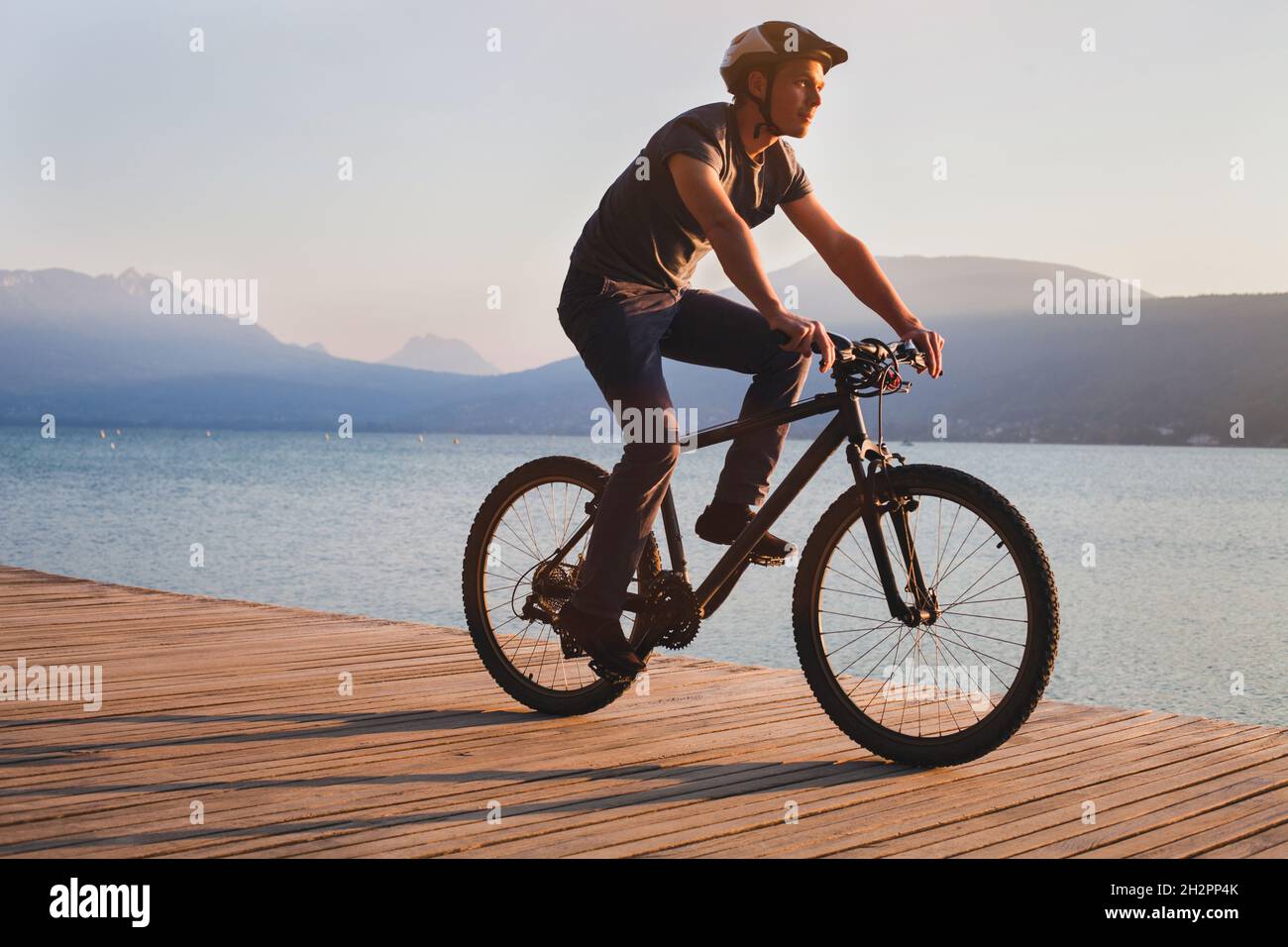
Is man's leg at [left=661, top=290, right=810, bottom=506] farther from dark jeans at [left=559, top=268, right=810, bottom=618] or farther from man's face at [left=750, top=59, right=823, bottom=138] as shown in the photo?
man's face at [left=750, top=59, right=823, bottom=138]

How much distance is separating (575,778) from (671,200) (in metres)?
1.59

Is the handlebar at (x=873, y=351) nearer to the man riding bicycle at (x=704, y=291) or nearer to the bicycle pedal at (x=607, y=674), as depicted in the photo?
the man riding bicycle at (x=704, y=291)

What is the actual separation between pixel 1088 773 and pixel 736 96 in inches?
81.3

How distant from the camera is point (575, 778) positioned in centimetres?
341

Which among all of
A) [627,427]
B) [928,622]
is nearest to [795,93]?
[627,427]

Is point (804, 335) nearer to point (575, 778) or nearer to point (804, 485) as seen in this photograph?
point (804, 485)

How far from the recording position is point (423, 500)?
155 feet

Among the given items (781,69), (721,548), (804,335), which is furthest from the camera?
(721,548)

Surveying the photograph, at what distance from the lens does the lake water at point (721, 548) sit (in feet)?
54.1

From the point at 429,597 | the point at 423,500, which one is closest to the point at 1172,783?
the point at 429,597

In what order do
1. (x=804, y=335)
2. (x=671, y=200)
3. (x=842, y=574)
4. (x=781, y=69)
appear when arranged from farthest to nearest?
(x=842, y=574)
(x=671, y=200)
(x=781, y=69)
(x=804, y=335)

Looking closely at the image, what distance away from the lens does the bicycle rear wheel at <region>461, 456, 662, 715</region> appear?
13.8 feet

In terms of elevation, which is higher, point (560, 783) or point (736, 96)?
point (736, 96)
